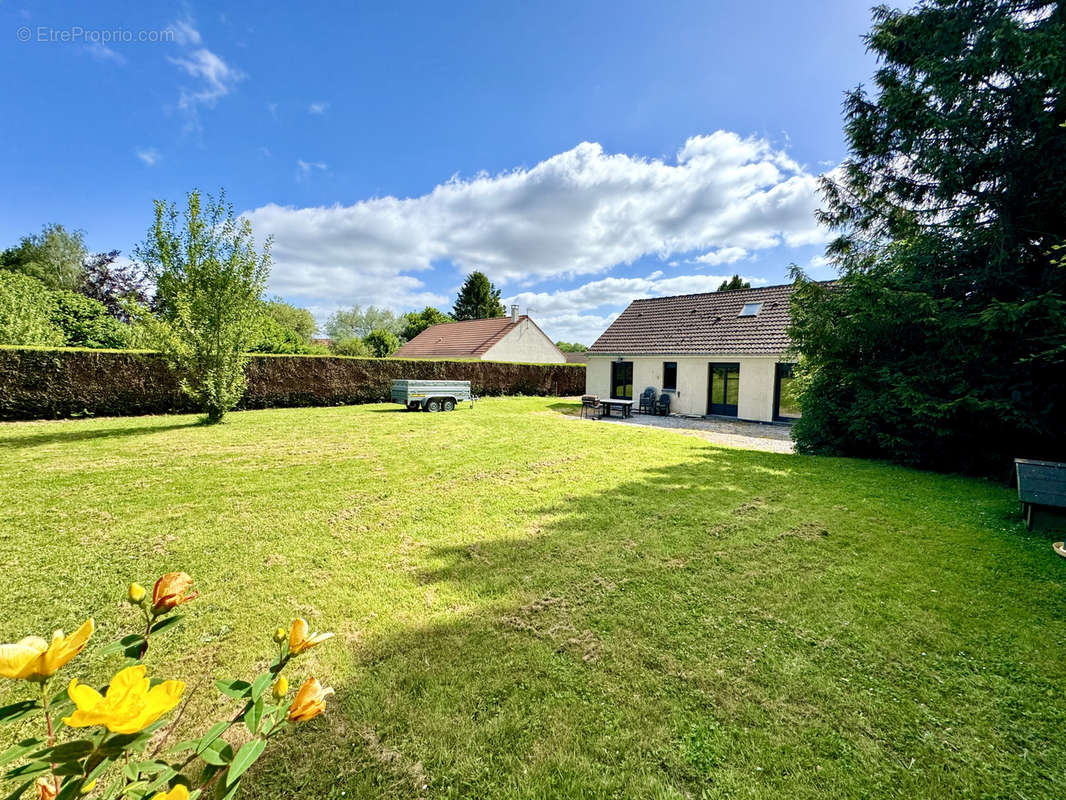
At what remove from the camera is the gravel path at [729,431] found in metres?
11.7

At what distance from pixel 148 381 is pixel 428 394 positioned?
9381 millimetres

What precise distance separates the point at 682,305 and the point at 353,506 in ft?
63.1

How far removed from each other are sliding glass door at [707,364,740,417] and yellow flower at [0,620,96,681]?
18281 mm

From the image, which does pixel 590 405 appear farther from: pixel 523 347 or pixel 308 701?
pixel 308 701

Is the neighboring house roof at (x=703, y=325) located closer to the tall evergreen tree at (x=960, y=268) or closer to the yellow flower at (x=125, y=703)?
the tall evergreen tree at (x=960, y=268)

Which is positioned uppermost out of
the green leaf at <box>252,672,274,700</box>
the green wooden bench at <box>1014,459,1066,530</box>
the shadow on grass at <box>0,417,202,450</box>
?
the green leaf at <box>252,672,274,700</box>

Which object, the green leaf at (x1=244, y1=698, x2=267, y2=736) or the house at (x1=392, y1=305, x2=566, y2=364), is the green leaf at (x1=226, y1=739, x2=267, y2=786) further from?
the house at (x1=392, y1=305, x2=566, y2=364)

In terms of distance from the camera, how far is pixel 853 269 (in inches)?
401

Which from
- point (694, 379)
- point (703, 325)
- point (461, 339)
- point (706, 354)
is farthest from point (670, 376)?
point (461, 339)

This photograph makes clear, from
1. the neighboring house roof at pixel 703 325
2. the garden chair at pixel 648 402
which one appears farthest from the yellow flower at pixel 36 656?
the garden chair at pixel 648 402

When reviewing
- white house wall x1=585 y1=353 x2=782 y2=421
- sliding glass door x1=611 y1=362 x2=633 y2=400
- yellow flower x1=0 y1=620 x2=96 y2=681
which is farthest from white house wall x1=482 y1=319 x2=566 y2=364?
yellow flower x1=0 y1=620 x2=96 y2=681

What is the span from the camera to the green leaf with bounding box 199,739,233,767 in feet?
2.95

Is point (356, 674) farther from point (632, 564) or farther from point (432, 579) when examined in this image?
point (632, 564)

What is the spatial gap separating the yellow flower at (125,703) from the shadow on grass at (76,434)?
1291 cm
